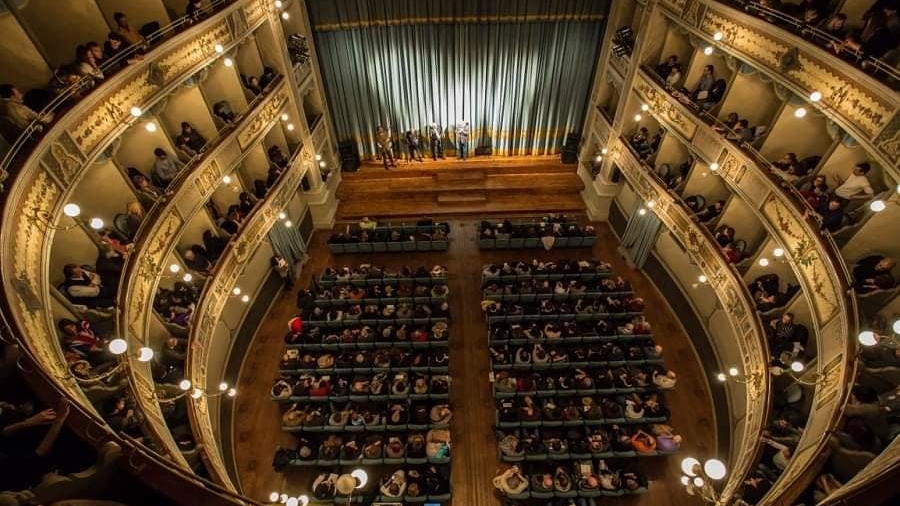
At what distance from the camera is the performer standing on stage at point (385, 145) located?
16.7 m

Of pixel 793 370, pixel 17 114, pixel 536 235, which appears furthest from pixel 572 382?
pixel 17 114

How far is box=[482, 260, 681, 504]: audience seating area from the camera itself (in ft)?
31.4

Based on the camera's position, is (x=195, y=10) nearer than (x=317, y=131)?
Yes

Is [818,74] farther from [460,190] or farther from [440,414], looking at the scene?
[460,190]

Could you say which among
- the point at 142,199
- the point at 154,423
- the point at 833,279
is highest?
the point at 142,199

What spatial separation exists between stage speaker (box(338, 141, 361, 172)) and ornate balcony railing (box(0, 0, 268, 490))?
7942mm

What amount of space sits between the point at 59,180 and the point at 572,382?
1014cm

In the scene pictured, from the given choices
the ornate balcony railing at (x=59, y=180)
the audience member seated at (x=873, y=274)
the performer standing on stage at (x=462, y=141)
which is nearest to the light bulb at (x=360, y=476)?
the ornate balcony railing at (x=59, y=180)

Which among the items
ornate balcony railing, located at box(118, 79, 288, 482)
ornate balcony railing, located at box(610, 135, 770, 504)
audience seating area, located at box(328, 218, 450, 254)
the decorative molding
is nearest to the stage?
audience seating area, located at box(328, 218, 450, 254)

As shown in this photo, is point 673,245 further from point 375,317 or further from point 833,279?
point 375,317

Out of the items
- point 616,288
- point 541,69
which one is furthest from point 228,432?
point 541,69

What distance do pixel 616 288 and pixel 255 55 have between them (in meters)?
11.5

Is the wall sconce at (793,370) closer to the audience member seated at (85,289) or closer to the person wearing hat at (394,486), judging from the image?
the person wearing hat at (394,486)

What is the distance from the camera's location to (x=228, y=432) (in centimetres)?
1053
